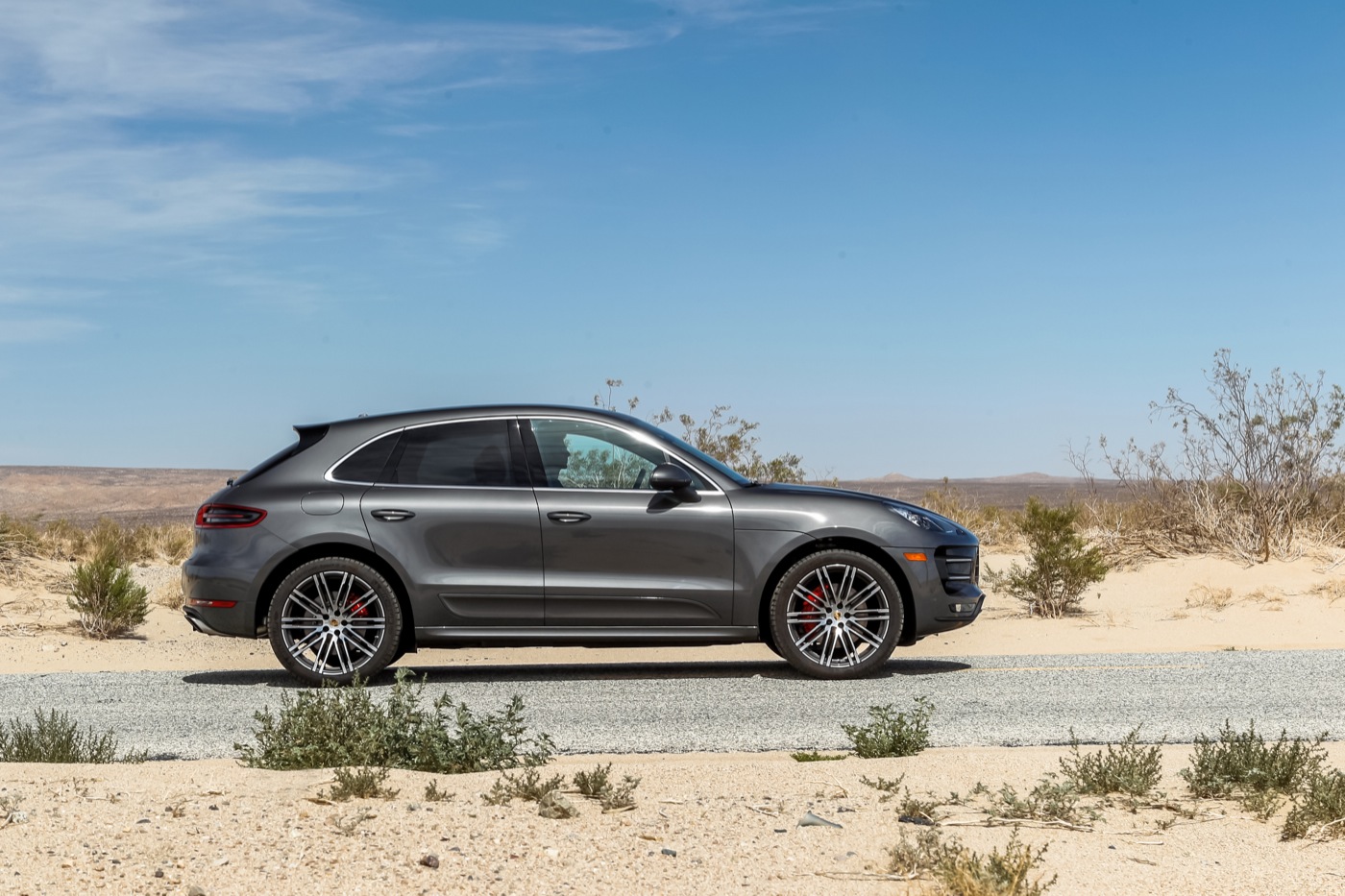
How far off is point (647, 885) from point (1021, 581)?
43.7 ft

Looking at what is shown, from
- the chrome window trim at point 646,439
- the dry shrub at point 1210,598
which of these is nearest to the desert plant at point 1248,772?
the chrome window trim at point 646,439

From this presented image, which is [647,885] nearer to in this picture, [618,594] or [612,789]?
[612,789]

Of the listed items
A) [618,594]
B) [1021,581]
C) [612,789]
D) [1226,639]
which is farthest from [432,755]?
[1021,581]

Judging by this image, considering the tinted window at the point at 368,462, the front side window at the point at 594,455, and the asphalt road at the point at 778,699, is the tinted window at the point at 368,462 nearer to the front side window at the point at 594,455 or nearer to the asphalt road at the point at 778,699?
the front side window at the point at 594,455

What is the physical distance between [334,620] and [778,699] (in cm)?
326

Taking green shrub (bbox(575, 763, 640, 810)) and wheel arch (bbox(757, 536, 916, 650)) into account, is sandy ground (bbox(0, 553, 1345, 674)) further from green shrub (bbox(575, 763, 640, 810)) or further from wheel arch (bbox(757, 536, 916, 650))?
green shrub (bbox(575, 763, 640, 810))

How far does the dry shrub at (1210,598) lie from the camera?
1755cm

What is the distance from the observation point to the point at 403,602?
10500 millimetres

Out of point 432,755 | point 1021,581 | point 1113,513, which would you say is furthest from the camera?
point 1113,513

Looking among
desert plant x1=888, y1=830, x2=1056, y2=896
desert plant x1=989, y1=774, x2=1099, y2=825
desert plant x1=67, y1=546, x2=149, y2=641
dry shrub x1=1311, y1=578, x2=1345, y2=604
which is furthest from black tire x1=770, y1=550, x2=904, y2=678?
dry shrub x1=1311, y1=578, x2=1345, y2=604

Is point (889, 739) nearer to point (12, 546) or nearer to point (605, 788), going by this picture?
point (605, 788)

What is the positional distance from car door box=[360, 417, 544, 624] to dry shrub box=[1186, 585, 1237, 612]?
10327mm

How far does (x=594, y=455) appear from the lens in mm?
10750

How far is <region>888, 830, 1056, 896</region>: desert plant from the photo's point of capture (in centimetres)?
480
